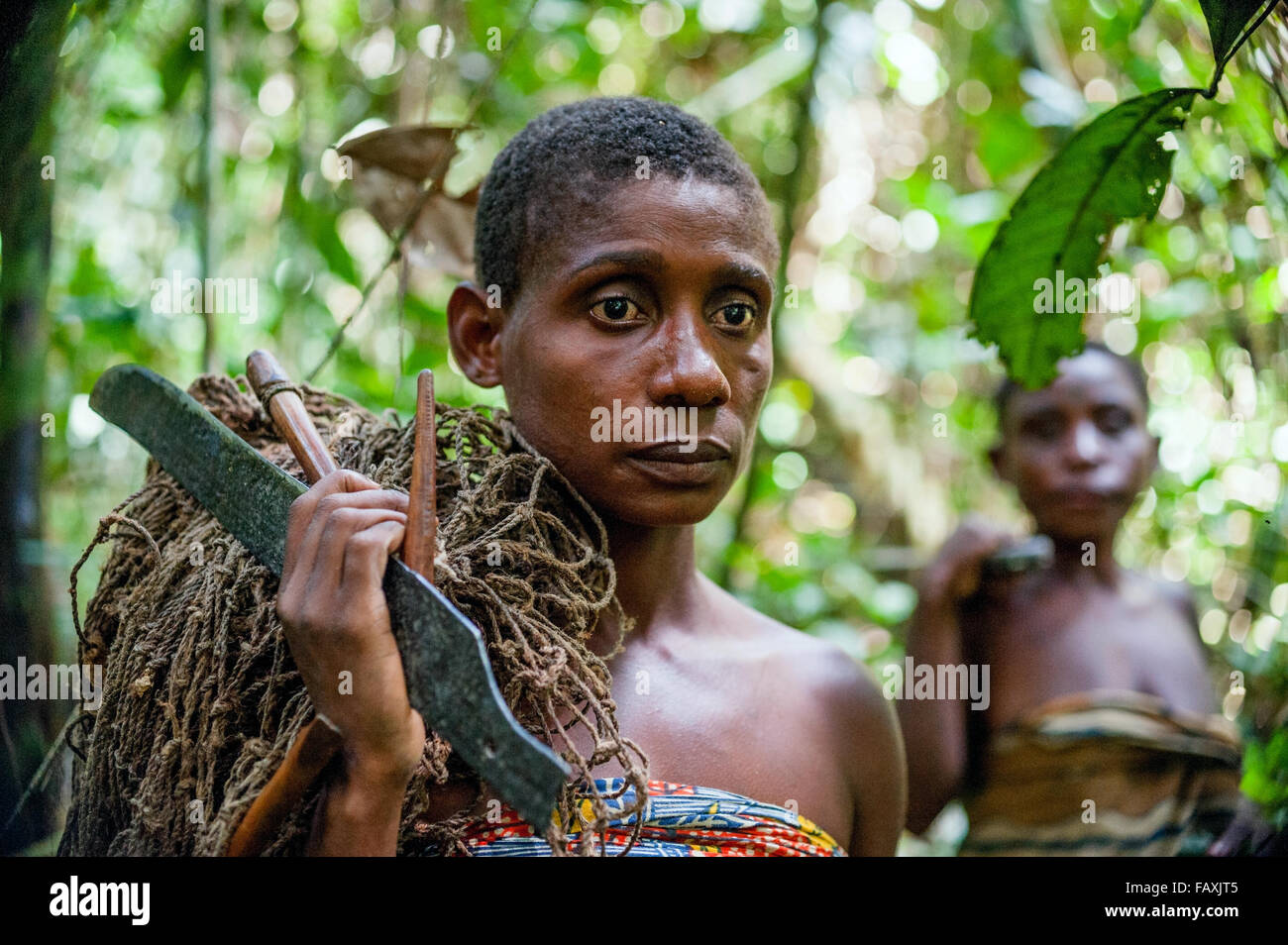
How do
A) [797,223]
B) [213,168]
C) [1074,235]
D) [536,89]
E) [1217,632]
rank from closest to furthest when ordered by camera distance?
[1074,235] → [213,168] → [1217,632] → [536,89] → [797,223]

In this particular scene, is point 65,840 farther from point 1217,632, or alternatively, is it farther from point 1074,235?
point 1217,632

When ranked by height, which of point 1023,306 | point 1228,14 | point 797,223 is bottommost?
point 1023,306

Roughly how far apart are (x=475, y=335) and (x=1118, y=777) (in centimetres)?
207

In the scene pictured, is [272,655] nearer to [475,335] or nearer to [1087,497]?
[475,335]

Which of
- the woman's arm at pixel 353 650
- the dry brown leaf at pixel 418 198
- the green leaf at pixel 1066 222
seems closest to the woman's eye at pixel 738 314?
the green leaf at pixel 1066 222

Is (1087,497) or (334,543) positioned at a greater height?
(1087,497)

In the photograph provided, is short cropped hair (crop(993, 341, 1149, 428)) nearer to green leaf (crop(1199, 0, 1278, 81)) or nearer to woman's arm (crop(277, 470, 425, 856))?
green leaf (crop(1199, 0, 1278, 81))

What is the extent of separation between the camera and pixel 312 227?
292cm

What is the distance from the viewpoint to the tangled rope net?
4.15 feet

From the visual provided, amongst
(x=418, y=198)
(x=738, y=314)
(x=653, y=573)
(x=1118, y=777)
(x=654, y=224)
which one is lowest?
(x=1118, y=777)

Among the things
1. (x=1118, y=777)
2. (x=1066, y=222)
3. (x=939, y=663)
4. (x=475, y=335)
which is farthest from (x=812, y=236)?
(x=475, y=335)

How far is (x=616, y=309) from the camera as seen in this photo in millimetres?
1542

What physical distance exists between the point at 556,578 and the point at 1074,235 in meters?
1.04
